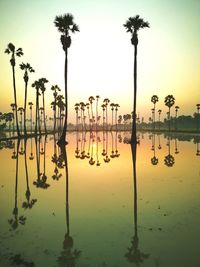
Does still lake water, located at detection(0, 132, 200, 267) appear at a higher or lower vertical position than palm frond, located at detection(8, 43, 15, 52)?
lower

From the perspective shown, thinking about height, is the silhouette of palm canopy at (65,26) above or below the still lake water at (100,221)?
above

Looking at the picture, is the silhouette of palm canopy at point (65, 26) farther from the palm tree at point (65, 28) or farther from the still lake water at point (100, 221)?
the still lake water at point (100, 221)

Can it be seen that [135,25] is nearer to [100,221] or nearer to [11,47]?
[11,47]

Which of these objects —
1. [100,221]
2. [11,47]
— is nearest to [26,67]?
[11,47]

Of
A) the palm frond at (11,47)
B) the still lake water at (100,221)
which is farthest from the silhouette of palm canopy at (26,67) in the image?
the still lake water at (100,221)

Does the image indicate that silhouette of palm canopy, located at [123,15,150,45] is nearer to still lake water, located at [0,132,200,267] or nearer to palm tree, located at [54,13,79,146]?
palm tree, located at [54,13,79,146]

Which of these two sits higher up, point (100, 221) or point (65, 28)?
point (65, 28)

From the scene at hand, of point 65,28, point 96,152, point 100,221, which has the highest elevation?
point 65,28

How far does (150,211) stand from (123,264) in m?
3.97

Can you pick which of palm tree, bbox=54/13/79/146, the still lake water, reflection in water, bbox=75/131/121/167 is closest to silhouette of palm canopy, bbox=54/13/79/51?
palm tree, bbox=54/13/79/146

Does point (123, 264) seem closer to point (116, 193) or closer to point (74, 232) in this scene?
point (74, 232)

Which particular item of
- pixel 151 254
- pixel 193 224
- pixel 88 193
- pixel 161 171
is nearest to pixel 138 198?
pixel 88 193

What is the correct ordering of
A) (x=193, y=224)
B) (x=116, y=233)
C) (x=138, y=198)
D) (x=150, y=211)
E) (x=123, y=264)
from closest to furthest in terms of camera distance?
(x=123, y=264) → (x=116, y=233) → (x=193, y=224) → (x=150, y=211) → (x=138, y=198)

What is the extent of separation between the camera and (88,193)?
499 inches
